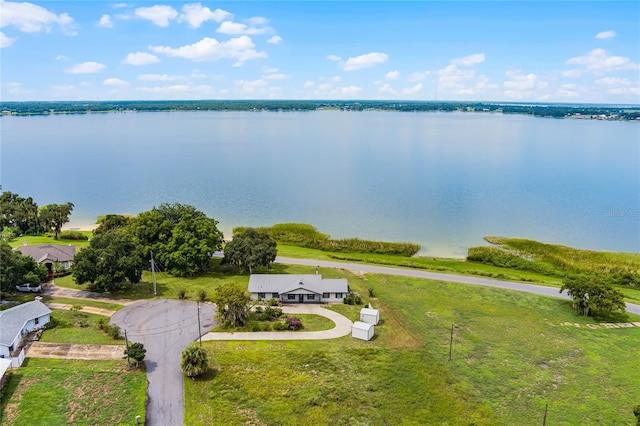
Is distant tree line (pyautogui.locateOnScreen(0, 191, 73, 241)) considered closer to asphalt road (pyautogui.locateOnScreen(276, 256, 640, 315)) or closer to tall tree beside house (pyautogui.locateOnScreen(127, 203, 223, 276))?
tall tree beside house (pyautogui.locateOnScreen(127, 203, 223, 276))

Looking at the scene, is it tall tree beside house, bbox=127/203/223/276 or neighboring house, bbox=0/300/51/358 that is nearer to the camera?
neighboring house, bbox=0/300/51/358

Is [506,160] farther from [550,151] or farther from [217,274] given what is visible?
[217,274]

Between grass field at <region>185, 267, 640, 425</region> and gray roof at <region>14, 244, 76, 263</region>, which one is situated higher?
gray roof at <region>14, 244, 76, 263</region>

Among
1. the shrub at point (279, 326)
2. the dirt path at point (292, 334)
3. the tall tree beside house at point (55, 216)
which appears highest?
the tall tree beside house at point (55, 216)

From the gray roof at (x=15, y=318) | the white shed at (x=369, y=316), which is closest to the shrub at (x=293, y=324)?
the white shed at (x=369, y=316)

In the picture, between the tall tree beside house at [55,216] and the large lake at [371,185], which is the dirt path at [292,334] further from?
the tall tree beside house at [55,216]

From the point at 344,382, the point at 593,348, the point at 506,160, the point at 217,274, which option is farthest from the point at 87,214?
the point at 506,160

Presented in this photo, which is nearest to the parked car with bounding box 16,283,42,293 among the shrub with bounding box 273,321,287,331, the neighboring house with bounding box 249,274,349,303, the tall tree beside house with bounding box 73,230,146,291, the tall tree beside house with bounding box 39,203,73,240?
the tall tree beside house with bounding box 73,230,146,291
